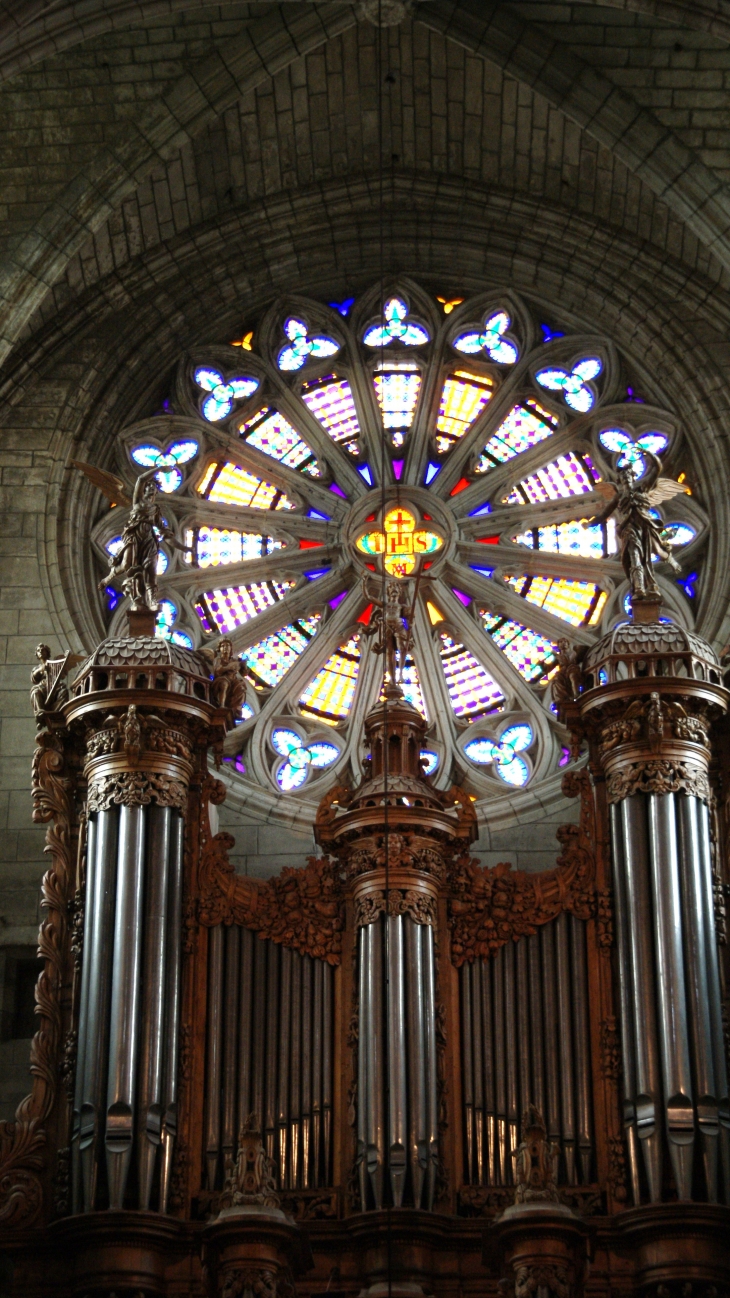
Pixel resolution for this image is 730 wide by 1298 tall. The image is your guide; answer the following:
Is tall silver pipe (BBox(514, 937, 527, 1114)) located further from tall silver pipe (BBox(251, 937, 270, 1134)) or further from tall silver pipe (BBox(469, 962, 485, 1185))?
tall silver pipe (BBox(251, 937, 270, 1134))

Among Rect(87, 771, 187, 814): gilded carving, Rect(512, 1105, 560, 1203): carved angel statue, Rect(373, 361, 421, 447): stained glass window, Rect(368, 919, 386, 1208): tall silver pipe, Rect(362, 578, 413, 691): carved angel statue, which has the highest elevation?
Rect(373, 361, 421, 447): stained glass window

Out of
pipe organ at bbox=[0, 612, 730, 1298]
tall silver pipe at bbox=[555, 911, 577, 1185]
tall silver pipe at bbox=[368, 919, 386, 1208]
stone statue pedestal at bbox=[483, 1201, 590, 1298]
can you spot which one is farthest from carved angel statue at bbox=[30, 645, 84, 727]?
stone statue pedestal at bbox=[483, 1201, 590, 1298]

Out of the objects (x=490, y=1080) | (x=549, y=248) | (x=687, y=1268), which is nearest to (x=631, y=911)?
(x=490, y=1080)

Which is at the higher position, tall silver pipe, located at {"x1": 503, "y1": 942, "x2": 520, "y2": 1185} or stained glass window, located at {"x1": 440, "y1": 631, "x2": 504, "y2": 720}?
stained glass window, located at {"x1": 440, "y1": 631, "x2": 504, "y2": 720}

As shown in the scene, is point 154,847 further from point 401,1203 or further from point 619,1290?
point 619,1290

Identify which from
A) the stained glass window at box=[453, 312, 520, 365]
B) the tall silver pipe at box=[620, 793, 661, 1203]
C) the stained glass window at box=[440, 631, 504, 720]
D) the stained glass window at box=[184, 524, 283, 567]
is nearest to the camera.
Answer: the tall silver pipe at box=[620, 793, 661, 1203]

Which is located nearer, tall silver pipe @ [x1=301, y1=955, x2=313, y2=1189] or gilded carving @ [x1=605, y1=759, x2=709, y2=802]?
tall silver pipe @ [x1=301, y1=955, x2=313, y2=1189]

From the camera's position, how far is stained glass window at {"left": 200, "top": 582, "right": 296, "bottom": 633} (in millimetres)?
20375

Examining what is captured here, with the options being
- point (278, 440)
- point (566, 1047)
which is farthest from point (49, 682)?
point (566, 1047)

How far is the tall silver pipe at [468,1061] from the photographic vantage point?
16.2m

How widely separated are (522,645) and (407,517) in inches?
60.3

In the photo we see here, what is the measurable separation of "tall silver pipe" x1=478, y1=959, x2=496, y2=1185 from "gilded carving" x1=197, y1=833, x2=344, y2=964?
1063 millimetres

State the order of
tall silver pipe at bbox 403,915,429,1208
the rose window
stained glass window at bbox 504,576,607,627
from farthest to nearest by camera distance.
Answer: stained glass window at bbox 504,576,607,627 → the rose window → tall silver pipe at bbox 403,915,429,1208

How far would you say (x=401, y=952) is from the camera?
1656cm
